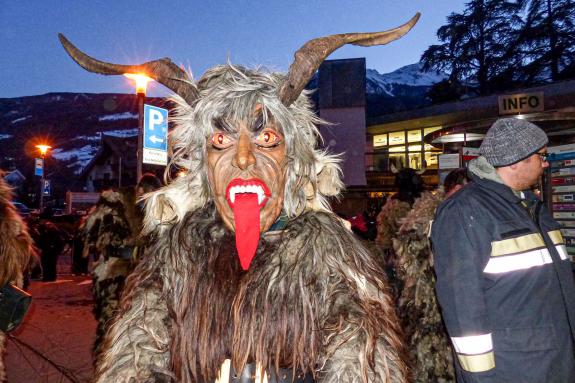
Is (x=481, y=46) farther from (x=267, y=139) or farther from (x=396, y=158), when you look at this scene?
(x=267, y=139)

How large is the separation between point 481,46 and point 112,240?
28.7 meters

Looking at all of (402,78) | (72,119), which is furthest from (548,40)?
(72,119)

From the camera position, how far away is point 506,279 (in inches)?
81.7

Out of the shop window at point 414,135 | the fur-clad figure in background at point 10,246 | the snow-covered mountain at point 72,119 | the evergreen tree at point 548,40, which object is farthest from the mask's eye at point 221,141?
the snow-covered mountain at point 72,119

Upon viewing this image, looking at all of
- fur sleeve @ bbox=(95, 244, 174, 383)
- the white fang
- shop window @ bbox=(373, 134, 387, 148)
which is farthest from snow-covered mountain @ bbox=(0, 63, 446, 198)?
fur sleeve @ bbox=(95, 244, 174, 383)

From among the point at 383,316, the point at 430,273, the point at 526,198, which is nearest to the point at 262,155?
the point at 383,316

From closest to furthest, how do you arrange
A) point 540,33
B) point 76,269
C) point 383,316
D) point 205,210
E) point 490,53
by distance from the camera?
point 383,316 → point 205,210 → point 76,269 → point 540,33 → point 490,53

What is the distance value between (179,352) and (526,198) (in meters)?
1.88

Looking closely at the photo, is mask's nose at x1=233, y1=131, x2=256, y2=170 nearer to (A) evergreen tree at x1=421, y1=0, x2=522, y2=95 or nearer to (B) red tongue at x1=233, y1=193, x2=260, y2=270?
(B) red tongue at x1=233, y1=193, x2=260, y2=270

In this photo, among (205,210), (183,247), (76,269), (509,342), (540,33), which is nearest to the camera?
(183,247)

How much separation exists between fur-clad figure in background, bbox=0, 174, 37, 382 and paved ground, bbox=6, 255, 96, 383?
0.24 meters

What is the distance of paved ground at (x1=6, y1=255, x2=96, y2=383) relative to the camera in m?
4.35

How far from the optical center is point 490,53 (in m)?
27.2

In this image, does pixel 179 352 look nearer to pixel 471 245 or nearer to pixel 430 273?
pixel 471 245
